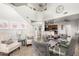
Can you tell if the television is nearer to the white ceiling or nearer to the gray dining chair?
the white ceiling

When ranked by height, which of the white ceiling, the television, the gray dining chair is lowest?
the gray dining chair

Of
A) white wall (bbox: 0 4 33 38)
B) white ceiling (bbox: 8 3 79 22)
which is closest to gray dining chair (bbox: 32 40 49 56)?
white wall (bbox: 0 4 33 38)

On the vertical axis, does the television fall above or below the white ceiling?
below

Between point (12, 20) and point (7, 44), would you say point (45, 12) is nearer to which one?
point (12, 20)

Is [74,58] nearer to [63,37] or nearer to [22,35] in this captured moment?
[63,37]

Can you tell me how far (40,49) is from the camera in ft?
6.57

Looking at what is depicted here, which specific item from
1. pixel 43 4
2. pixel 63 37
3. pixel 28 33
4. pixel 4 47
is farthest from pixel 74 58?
pixel 4 47

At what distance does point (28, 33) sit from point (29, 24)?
0.44ft

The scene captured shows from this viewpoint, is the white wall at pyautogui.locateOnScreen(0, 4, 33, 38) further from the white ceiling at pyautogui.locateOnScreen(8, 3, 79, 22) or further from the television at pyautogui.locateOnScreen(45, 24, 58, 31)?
the television at pyautogui.locateOnScreen(45, 24, 58, 31)

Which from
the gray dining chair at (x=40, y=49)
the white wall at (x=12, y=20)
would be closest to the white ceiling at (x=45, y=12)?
the white wall at (x=12, y=20)

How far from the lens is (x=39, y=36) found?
199 cm

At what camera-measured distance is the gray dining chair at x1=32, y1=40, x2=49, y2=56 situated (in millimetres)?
1987

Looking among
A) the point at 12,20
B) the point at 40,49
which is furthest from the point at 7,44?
the point at 40,49

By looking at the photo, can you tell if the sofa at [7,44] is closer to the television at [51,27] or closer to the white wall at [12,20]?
the white wall at [12,20]
